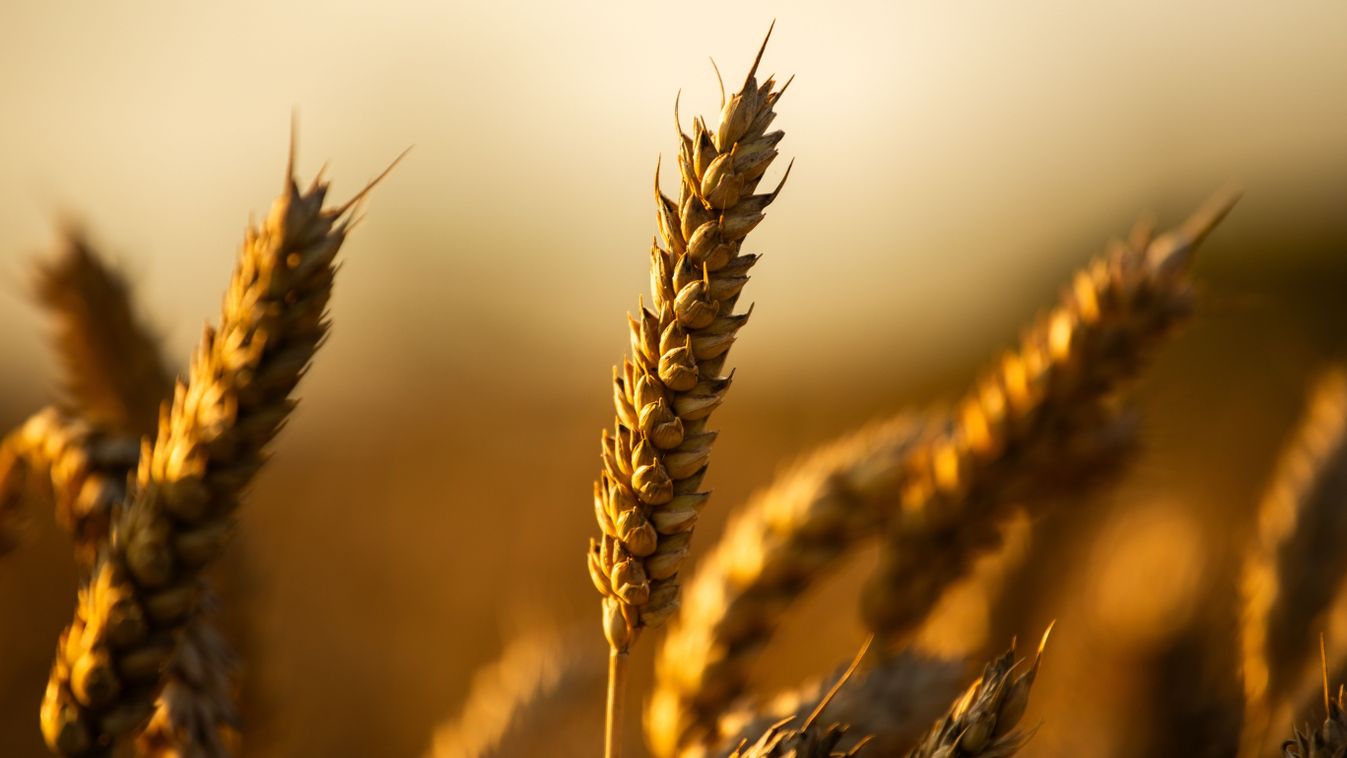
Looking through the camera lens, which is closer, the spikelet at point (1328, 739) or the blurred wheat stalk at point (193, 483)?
the spikelet at point (1328, 739)

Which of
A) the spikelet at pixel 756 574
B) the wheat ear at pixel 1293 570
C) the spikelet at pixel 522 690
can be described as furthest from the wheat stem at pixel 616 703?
the wheat ear at pixel 1293 570

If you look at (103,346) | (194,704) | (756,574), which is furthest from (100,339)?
(756,574)

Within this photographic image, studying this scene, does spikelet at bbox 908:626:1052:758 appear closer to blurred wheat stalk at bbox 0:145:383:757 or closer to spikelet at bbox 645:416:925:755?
spikelet at bbox 645:416:925:755

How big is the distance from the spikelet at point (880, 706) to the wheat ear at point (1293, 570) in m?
0.80

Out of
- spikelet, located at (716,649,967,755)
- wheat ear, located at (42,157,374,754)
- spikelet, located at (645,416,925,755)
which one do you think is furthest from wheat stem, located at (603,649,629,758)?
wheat ear, located at (42,157,374,754)

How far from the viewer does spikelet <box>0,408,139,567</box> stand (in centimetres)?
140

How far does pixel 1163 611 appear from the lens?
2.32 m

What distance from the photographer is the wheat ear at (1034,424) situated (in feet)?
4.86

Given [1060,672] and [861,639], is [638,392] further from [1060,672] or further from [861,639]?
[1060,672]

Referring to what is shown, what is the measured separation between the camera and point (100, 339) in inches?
80.0

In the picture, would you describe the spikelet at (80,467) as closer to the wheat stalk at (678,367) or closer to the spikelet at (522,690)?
the wheat stalk at (678,367)

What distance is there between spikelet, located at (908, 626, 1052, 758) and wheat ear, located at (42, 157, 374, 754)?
802 millimetres

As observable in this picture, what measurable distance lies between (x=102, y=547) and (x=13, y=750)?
→ 3.37 meters

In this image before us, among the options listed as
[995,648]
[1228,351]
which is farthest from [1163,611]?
[1228,351]
